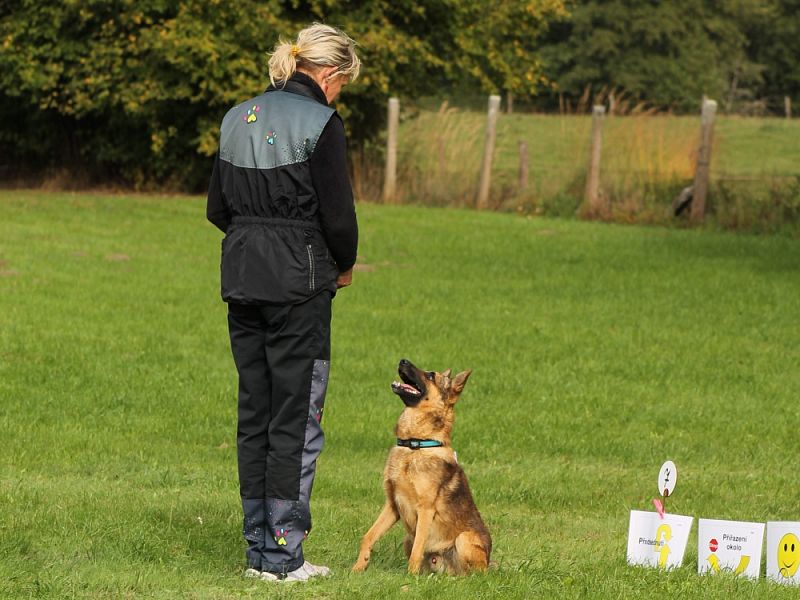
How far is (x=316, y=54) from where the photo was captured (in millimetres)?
5656

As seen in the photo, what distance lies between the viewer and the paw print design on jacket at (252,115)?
563 centimetres

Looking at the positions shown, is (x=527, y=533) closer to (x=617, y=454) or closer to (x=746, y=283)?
(x=617, y=454)

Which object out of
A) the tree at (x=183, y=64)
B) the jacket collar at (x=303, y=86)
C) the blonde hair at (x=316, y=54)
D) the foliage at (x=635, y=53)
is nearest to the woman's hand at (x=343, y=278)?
the jacket collar at (x=303, y=86)

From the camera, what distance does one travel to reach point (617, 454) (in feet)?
33.4

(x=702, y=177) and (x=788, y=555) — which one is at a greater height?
(x=702, y=177)

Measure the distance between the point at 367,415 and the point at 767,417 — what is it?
3.39 meters

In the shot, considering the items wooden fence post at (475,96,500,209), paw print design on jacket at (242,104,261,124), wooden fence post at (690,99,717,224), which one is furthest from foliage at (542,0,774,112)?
paw print design on jacket at (242,104,261,124)

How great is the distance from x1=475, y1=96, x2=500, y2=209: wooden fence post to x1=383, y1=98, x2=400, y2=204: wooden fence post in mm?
1880

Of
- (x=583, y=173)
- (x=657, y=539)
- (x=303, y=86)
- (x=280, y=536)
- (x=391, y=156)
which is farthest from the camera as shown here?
(x=391, y=156)

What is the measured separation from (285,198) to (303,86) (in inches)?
20.2

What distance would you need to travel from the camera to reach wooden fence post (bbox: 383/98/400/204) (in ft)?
90.8

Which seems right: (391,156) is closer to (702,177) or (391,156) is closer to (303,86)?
(702,177)

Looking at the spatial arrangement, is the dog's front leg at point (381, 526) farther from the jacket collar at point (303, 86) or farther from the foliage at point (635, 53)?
the foliage at point (635, 53)

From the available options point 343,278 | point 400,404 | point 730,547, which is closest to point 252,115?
point 343,278
